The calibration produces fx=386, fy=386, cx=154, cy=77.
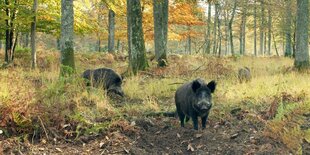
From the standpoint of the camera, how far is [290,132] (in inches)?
250

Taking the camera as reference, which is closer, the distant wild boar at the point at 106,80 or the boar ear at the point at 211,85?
the boar ear at the point at 211,85

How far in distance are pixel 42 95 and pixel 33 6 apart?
10112 millimetres

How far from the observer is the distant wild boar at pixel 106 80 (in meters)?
10.6

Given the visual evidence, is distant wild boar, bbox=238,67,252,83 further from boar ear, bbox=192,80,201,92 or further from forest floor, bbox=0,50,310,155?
boar ear, bbox=192,80,201,92

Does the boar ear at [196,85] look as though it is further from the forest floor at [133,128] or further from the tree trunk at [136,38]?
the tree trunk at [136,38]

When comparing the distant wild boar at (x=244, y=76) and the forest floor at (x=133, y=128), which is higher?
the distant wild boar at (x=244, y=76)

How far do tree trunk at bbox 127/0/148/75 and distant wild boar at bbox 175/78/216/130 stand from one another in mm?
6997

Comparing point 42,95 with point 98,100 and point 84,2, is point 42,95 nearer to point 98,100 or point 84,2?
point 98,100

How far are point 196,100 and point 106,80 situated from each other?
499 cm

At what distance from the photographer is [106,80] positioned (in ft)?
36.3

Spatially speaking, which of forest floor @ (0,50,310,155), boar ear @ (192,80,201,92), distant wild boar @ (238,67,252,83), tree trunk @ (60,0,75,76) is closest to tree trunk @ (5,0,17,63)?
tree trunk @ (60,0,75,76)

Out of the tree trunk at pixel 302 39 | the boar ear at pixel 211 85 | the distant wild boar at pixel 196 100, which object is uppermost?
the tree trunk at pixel 302 39

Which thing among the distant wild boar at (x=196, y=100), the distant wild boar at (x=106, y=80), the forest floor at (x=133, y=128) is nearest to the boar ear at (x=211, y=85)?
the distant wild boar at (x=196, y=100)

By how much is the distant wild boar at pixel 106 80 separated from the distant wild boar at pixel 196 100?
360 cm
